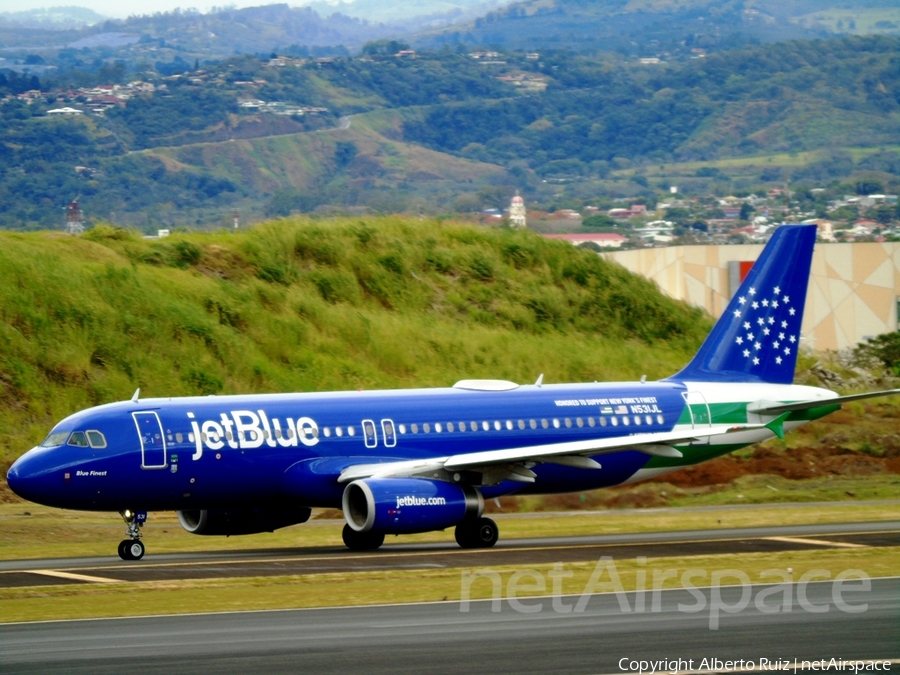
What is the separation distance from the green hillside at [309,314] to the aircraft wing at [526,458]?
17.8 meters

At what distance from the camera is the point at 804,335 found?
86312 mm

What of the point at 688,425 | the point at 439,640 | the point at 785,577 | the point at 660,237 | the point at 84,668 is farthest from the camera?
the point at 660,237

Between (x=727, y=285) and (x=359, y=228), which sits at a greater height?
(x=359, y=228)

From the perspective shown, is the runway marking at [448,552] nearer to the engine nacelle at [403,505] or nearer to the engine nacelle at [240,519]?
the engine nacelle at [403,505]

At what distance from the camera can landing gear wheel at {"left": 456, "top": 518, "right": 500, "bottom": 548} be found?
101 feet

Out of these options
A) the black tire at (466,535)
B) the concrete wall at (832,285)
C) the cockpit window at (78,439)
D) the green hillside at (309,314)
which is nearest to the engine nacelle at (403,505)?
the black tire at (466,535)

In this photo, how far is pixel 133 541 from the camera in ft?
97.9

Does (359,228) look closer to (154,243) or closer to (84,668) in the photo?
(154,243)

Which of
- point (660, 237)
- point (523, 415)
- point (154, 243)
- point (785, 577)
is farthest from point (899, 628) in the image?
point (660, 237)

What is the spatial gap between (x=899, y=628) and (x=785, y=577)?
206 inches

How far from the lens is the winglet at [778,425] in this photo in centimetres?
3666

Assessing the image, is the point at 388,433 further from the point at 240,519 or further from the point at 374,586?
the point at 374,586

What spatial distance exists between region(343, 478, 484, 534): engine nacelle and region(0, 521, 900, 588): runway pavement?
600 millimetres

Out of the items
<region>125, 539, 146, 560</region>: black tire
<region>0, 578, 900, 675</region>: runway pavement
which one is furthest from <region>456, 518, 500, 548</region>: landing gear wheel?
<region>0, 578, 900, 675</region>: runway pavement
